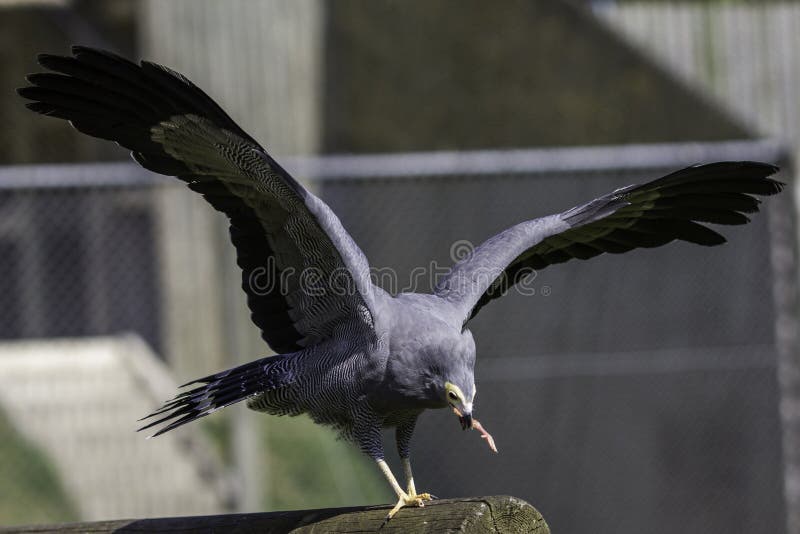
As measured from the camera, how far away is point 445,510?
2.84 meters

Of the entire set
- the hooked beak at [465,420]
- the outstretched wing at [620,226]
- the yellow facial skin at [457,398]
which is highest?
the outstretched wing at [620,226]

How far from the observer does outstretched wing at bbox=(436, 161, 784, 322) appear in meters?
3.87

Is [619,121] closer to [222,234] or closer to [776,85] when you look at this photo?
[776,85]

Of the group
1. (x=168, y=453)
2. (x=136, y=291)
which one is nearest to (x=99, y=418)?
(x=168, y=453)

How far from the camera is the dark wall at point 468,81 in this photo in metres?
8.11

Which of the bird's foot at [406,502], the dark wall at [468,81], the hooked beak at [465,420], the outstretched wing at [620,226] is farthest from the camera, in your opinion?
the dark wall at [468,81]

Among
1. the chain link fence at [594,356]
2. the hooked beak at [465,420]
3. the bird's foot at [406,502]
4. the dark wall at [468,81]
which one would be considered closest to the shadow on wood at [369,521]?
the bird's foot at [406,502]

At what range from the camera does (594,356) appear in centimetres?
647

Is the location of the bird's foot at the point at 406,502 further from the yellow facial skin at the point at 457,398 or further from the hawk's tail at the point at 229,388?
the hawk's tail at the point at 229,388

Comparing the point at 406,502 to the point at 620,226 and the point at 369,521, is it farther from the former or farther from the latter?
the point at 620,226

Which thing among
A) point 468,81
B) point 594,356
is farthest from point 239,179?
point 468,81

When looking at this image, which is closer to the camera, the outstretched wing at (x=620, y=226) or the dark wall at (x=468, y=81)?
the outstretched wing at (x=620, y=226)

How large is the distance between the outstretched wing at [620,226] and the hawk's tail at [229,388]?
617 millimetres

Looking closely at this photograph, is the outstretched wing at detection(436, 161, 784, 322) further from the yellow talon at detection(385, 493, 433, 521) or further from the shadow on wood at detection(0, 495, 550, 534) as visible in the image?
the shadow on wood at detection(0, 495, 550, 534)
